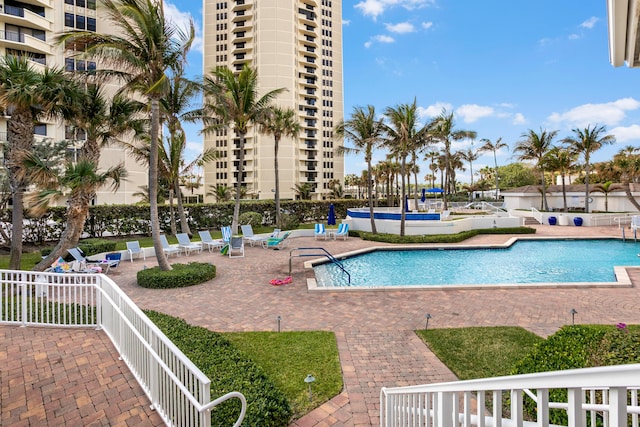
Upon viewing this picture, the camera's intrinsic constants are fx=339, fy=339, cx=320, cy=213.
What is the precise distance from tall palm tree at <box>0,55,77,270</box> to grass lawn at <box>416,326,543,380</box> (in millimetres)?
12020

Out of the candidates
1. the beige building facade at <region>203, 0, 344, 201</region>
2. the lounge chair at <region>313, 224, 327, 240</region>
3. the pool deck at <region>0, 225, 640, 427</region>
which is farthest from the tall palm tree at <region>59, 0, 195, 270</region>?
the beige building facade at <region>203, 0, 344, 201</region>

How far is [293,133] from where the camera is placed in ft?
86.0

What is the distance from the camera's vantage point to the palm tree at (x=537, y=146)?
1299 inches

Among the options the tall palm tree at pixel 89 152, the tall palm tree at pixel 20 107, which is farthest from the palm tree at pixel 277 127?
the tall palm tree at pixel 20 107

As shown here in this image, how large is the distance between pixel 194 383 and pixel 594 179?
198 ft

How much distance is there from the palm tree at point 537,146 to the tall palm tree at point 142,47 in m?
33.9

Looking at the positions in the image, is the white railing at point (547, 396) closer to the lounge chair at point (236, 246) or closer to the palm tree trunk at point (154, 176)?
the palm tree trunk at point (154, 176)

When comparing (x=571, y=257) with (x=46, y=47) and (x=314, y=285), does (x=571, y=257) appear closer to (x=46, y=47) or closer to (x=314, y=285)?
(x=314, y=285)

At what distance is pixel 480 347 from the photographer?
251 inches

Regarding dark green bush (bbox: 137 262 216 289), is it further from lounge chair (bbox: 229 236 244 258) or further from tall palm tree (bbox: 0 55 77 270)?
lounge chair (bbox: 229 236 244 258)

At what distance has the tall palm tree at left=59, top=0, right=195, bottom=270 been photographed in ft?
33.0

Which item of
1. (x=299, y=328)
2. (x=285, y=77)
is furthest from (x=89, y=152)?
(x=285, y=77)

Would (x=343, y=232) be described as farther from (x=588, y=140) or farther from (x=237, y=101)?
(x=588, y=140)

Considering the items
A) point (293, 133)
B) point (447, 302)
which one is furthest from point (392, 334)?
point (293, 133)
